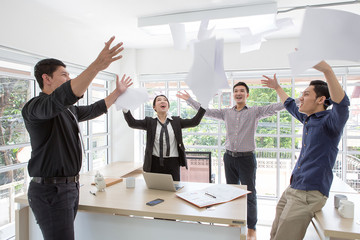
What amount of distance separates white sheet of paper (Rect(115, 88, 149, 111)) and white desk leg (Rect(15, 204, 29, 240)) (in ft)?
3.67

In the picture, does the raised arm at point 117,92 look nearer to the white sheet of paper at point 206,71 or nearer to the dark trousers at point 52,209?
the dark trousers at point 52,209

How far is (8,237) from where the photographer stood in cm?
274

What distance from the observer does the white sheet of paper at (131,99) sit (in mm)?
1804

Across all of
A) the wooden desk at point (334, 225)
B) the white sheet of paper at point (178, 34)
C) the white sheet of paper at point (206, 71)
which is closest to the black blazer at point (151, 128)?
the wooden desk at point (334, 225)

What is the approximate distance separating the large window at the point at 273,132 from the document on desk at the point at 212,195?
2196 millimetres

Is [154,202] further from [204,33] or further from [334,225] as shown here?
[204,33]

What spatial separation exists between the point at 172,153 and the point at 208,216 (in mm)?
1134

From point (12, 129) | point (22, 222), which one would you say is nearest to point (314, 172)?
point (22, 222)

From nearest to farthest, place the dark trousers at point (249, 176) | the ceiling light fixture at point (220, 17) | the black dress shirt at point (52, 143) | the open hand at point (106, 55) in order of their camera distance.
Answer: the open hand at point (106, 55) < the black dress shirt at point (52, 143) < the ceiling light fixture at point (220, 17) < the dark trousers at point (249, 176)

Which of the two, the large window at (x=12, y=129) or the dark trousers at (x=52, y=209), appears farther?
the large window at (x=12, y=129)

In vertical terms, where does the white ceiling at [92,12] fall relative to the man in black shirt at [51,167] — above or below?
above

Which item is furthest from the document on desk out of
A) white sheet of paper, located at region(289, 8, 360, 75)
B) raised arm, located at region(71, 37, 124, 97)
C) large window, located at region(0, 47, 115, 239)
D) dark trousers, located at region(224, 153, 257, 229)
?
large window, located at region(0, 47, 115, 239)

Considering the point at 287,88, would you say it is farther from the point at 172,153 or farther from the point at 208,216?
the point at 208,216

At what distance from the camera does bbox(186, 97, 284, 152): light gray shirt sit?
2822 millimetres
